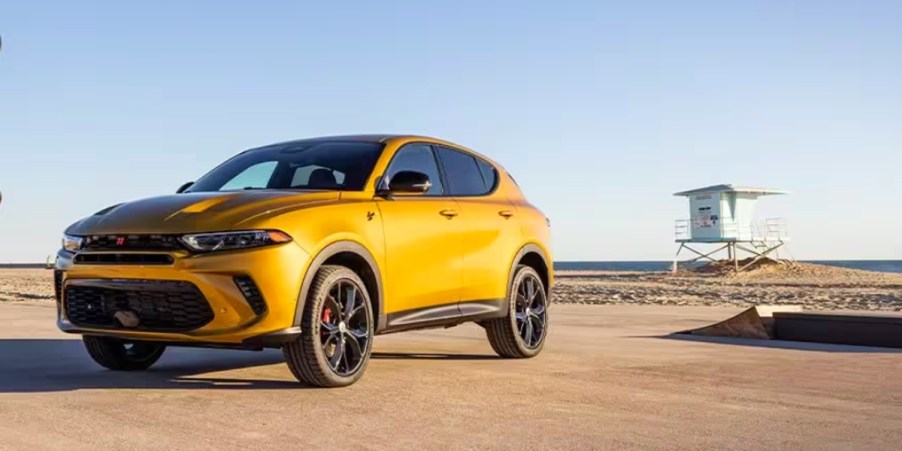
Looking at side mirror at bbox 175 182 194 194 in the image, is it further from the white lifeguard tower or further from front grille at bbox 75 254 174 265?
the white lifeguard tower

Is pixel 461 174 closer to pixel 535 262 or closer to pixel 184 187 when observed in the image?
pixel 535 262

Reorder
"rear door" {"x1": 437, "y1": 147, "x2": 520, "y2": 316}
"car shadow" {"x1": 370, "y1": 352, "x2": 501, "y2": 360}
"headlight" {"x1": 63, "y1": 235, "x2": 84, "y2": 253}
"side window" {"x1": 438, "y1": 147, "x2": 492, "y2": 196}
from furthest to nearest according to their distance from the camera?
1. "car shadow" {"x1": 370, "y1": 352, "x2": 501, "y2": 360}
2. "side window" {"x1": 438, "y1": 147, "x2": 492, "y2": 196}
3. "rear door" {"x1": 437, "y1": 147, "x2": 520, "y2": 316}
4. "headlight" {"x1": 63, "y1": 235, "x2": 84, "y2": 253}

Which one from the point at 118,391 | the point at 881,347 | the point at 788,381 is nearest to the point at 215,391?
the point at 118,391

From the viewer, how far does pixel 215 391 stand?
637 centimetres

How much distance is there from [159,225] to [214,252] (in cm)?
44

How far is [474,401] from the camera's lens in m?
5.97

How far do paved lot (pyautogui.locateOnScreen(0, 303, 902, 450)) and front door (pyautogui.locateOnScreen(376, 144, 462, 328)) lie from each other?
1.64 feet

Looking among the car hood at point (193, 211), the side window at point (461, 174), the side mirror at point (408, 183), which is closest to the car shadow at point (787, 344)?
the side window at point (461, 174)

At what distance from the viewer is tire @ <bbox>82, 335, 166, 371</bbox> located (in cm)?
744

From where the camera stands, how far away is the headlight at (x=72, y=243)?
6628 millimetres

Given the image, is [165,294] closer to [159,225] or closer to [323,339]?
[159,225]

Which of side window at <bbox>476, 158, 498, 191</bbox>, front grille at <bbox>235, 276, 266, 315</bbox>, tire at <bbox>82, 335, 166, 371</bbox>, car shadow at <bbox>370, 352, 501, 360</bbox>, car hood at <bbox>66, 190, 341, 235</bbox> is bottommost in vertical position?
car shadow at <bbox>370, 352, 501, 360</bbox>

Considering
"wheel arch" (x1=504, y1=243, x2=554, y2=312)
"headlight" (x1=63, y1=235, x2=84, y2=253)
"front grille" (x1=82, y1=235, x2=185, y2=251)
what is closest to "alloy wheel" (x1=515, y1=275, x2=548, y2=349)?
"wheel arch" (x1=504, y1=243, x2=554, y2=312)

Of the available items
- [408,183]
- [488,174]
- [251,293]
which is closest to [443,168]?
[488,174]
